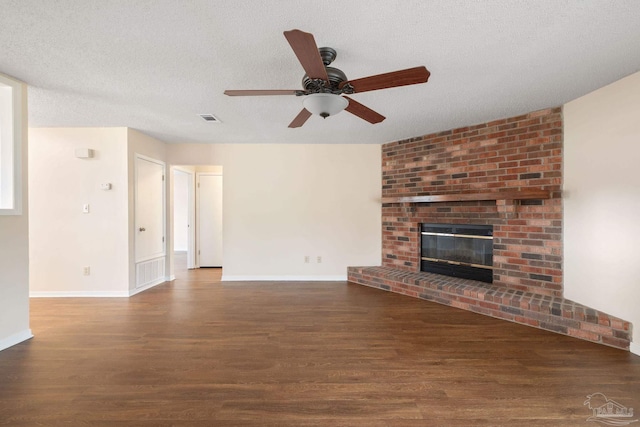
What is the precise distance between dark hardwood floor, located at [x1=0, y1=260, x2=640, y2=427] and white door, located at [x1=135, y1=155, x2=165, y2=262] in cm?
114

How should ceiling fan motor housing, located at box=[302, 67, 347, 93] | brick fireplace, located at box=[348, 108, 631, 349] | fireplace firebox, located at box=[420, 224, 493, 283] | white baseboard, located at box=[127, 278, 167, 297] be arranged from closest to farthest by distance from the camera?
1. ceiling fan motor housing, located at box=[302, 67, 347, 93]
2. brick fireplace, located at box=[348, 108, 631, 349]
3. fireplace firebox, located at box=[420, 224, 493, 283]
4. white baseboard, located at box=[127, 278, 167, 297]

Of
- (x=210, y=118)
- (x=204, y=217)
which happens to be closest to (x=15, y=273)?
(x=210, y=118)

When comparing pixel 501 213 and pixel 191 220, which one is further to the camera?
pixel 191 220

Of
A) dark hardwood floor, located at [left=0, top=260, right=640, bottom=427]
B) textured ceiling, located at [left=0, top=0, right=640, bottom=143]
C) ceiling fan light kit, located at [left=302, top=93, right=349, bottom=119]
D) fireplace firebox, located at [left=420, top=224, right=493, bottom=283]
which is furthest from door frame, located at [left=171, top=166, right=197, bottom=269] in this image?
ceiling fan light kit, located at [left=302, top=93, right=349, bottom=119]

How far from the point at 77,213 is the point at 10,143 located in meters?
1.54

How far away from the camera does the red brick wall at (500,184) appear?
308 cm

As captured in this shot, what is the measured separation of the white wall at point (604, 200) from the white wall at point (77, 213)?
5.23 metres

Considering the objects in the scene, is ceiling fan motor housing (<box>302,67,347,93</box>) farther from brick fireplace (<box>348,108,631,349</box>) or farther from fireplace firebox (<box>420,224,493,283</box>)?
fireplace firebox (<box>420,224,493,283</box>)

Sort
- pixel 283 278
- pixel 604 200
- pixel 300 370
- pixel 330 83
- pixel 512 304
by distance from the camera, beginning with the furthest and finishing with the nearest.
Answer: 1. pixel 283 278
2. pixel 512 304
3. pixel 604 200
4. pixel 300 370
5. pixel 330 83

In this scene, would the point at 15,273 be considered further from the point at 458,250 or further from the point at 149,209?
the point at 458,250

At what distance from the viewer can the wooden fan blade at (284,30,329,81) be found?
4.32ft

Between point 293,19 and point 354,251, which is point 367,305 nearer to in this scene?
point 354,251

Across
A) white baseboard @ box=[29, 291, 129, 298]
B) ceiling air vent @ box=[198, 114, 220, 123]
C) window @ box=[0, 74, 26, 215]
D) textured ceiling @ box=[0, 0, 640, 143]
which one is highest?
textured ceiling @ box=[0, 0, 640, 143]

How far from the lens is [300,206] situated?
4.69 meters
